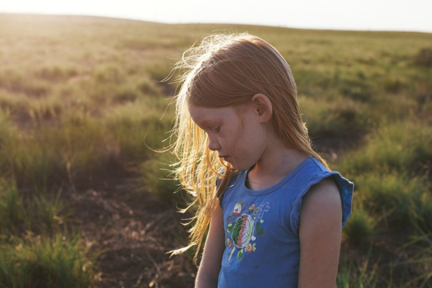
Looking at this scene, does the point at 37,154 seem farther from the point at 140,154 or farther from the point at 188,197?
the point at 188,197

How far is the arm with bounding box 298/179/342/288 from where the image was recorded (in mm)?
1099

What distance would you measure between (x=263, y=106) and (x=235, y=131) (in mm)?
102

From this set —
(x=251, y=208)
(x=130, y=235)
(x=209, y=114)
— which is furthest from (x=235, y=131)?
(x=130, y=235)

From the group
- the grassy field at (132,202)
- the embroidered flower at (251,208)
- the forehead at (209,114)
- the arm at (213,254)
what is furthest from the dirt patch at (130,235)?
the forehead at (209,114)

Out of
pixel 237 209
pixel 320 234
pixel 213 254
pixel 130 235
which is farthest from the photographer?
pixel 130 235

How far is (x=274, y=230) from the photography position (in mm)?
1195

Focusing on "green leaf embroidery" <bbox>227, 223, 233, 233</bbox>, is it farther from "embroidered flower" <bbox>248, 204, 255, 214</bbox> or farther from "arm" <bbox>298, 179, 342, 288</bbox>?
"arm" <bbox>298, 179, 342, 288</bbox>

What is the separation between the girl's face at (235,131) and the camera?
1218 millimetres

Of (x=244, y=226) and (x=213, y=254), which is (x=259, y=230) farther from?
(x=213, y=254)

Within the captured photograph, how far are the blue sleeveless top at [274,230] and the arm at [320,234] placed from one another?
0.09 feet

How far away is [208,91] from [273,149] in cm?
25

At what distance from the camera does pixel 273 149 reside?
1276 millimetres

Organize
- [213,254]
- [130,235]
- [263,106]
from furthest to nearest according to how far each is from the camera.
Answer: [130,235] < [213,254] < [263,106]

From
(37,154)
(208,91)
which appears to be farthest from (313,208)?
(37,154)
